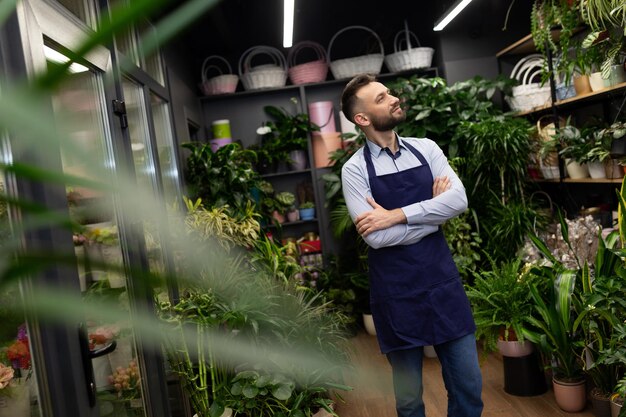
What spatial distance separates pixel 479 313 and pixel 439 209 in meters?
1.18

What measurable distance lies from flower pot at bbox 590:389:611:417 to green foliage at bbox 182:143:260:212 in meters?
2.42

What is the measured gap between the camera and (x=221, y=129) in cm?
582

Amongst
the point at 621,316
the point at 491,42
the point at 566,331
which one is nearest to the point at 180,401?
the point at 566,331

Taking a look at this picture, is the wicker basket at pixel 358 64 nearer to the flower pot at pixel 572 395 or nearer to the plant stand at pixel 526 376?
the plant stand at pixel 526 376

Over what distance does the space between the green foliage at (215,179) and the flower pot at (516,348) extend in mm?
1921

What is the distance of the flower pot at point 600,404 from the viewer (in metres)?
2.86

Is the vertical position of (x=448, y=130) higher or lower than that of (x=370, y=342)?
higher

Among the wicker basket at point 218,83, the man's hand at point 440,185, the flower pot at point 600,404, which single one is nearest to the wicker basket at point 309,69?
the wicker basket at point 218,83

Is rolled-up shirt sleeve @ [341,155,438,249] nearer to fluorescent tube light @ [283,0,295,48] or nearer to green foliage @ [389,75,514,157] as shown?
fluorescent tube light @ [283,0,295,48]

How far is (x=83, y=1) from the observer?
2422 millimetres

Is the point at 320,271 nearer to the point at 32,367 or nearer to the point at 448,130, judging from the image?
the point at 448,130

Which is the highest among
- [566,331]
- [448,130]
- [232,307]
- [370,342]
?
[448,130]

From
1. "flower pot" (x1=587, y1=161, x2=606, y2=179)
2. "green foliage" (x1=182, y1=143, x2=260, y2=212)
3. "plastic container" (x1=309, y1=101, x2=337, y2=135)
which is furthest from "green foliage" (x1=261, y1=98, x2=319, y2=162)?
"flower pot" (x1=587, y1=161, x2=606, y2=179)

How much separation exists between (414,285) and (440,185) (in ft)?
1.45
